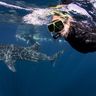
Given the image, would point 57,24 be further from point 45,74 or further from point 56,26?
point 45,74

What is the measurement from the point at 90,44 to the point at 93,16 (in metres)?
0.93

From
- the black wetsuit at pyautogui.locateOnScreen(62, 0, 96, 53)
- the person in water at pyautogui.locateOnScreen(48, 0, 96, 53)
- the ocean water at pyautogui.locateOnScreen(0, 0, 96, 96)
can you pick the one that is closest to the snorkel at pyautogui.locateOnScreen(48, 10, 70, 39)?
the person in water at pyautogui.locateOnScreen(48, 0, 96, 53)

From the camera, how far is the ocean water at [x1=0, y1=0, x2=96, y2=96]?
40.7m

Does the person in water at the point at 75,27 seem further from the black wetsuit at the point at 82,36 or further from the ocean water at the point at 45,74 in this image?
the ocean water at the point at 45,74

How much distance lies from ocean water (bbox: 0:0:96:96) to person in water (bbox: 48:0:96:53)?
16953 millimetres

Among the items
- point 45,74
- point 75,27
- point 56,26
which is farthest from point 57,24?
point 45,74

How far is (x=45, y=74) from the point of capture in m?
63.6

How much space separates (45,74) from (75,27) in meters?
59.3

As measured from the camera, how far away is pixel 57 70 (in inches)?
2746

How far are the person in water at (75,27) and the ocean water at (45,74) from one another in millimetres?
16953

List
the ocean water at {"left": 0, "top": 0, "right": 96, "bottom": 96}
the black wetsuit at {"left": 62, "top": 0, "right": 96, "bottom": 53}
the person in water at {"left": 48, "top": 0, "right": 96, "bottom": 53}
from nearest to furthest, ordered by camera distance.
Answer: the person in water at {"left": 48, "top": 0, "right": 96, "bottom": 53} < the black wetsuit at {"left": 62, "top": 0, "right": 96, "bottom": 53} < the ocean water at {"left": 0, "top": 0, "right": 96, "bottom": 96}

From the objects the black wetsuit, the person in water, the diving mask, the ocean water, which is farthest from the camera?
the ocean water

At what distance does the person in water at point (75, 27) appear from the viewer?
4426mm

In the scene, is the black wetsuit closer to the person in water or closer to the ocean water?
the person in water
